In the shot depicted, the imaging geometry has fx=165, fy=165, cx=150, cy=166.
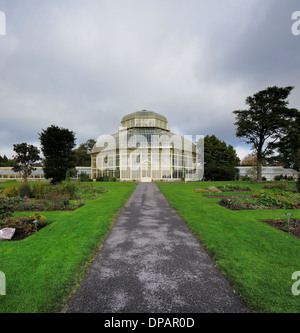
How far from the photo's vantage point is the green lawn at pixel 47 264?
267 centimetres

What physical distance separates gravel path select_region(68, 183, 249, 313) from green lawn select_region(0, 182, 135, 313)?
323 millimetres

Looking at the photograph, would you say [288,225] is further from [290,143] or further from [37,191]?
[290,143]

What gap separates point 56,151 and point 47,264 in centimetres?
2705

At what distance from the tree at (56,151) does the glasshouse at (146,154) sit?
37.5 feet

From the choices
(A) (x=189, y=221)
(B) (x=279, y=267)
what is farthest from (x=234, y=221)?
(B) (x=279, y=267)

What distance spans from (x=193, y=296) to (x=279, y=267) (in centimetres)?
227

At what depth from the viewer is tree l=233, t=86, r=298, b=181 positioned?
29.4 m

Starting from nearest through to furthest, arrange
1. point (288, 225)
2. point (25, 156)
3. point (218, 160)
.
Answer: point (288, 225), point (25, 156), point (218, 160)

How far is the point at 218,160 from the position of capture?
42.2 meters

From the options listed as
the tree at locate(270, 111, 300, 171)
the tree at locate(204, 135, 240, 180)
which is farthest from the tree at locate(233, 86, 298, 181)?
the tree at locate(204, 135, 240, 180)

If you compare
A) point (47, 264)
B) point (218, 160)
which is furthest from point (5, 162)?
point (47, 264)
